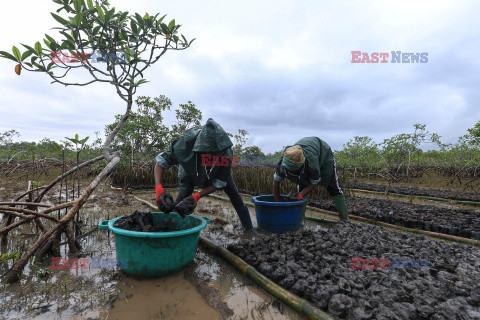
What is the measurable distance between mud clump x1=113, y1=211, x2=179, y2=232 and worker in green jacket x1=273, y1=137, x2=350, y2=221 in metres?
1.65

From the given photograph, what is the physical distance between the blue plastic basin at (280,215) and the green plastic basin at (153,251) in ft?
4.60

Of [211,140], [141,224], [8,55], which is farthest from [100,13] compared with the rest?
[141,224]

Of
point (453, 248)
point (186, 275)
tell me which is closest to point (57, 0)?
point (186, 275)

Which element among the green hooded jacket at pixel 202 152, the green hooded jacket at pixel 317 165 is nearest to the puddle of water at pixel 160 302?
the green hooded jacket at pixel 202 152

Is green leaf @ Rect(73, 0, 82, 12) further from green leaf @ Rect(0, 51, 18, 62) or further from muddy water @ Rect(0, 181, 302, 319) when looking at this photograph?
muddy water @ Rect(0, 181, 302, 319)

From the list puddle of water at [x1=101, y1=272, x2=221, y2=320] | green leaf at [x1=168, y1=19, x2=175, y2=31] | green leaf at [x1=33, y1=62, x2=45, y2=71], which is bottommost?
puddle of water at [x1=101, y1=272, x2=221, y2=320]

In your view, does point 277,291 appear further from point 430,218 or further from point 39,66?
point 430,218

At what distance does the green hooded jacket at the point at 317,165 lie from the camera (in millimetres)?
3133

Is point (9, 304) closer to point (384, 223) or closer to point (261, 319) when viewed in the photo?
point (261, 319)

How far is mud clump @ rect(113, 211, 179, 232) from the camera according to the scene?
207 cm

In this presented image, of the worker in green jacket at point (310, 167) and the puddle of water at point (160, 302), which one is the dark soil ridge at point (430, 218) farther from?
the puddle of water at point (160, 302)

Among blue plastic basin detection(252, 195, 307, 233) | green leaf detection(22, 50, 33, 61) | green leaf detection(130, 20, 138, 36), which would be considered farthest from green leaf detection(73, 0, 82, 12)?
blue plastic basin detection(252, 195, 307, 233)

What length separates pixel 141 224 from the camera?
214 centimetres

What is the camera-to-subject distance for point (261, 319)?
153 cm
